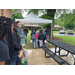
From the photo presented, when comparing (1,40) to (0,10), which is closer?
(1,40)

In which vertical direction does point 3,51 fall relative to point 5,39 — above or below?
below

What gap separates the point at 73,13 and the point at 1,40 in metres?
14.3

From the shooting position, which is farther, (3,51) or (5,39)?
(5,39)

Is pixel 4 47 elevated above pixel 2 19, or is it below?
below

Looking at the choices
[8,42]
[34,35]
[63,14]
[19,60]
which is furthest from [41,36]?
[63,14]

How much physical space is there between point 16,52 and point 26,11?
12.9m

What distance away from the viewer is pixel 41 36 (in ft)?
21.7

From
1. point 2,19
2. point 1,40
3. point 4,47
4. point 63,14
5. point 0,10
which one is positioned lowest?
point 4,47

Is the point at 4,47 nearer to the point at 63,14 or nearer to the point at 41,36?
the point at 41,36

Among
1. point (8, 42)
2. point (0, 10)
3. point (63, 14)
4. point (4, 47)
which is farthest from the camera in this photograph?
point (63, 14)

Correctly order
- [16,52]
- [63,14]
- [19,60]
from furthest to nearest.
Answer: [63,14]
[19,60]
[16,52]
